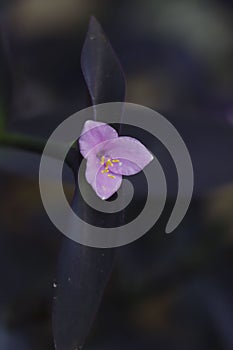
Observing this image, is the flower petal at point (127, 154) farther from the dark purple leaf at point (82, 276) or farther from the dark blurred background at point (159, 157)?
the dark blurred background at point (159, 157)

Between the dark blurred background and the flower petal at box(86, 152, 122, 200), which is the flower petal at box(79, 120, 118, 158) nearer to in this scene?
the flower petal at box(86, 152, 122, 200)

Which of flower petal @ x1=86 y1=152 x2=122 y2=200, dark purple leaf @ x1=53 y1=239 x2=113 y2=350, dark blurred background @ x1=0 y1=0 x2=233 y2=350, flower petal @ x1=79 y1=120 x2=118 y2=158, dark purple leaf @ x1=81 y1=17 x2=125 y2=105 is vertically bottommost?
dark blurred background @ x1=0 y1=0 x2=233 y2=350

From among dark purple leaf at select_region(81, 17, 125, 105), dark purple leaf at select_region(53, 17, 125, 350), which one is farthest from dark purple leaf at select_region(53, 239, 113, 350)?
dark purple leaf at select_region(81, 17, 125, 105)

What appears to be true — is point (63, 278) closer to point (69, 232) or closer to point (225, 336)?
point (69, 232)

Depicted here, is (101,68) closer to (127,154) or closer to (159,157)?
(127,154)

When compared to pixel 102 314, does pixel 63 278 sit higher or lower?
higher

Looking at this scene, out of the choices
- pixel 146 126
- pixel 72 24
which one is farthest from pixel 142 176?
pixel 72 24

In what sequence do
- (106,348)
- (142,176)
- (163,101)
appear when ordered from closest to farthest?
(142,176) < (106,348) < (163,101)
